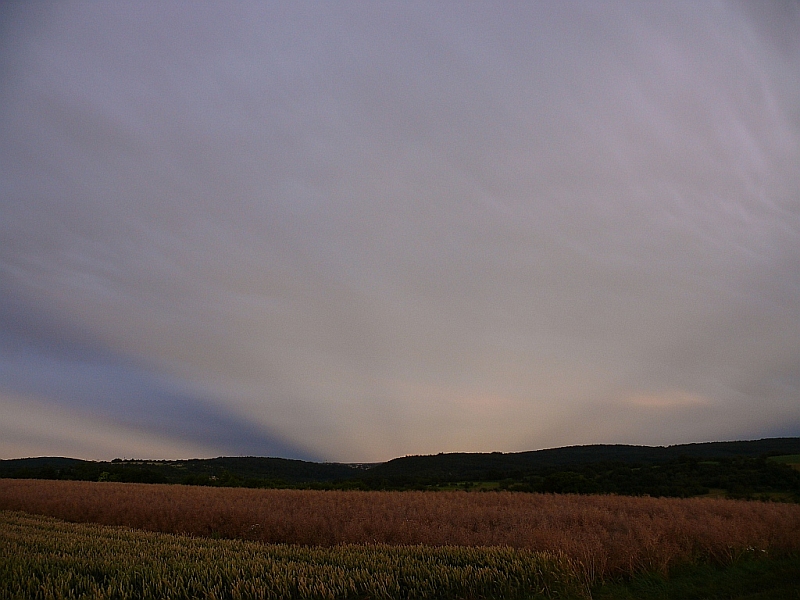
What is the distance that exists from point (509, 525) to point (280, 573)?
9.52m

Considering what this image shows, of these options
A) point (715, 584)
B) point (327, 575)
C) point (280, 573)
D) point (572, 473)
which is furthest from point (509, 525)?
point (572, 473)

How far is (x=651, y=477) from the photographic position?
43.5 metres

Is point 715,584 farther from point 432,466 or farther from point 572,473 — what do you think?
point 432,466

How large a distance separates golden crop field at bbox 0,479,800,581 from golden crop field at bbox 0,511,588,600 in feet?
5.45

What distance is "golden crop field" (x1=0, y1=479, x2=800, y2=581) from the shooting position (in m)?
11.7

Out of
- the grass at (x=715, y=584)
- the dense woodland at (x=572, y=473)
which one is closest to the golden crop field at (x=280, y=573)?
the grass at (x=715, y=584)

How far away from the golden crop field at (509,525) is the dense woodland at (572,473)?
516 inches

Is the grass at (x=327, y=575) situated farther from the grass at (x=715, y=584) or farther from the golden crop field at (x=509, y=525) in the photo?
the golden crop field at (x=509, y=525)

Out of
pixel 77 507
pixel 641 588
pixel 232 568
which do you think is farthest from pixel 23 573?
pixel 77 507

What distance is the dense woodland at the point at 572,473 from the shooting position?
1506 inches

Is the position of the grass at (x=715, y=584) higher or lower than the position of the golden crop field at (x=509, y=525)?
lower

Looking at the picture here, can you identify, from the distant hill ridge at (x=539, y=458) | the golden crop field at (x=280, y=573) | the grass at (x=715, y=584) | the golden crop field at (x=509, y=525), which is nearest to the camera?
the golden crop field at (x=280, y=573)

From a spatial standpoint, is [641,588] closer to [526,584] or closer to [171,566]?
[526,584]

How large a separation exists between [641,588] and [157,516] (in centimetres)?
1611
